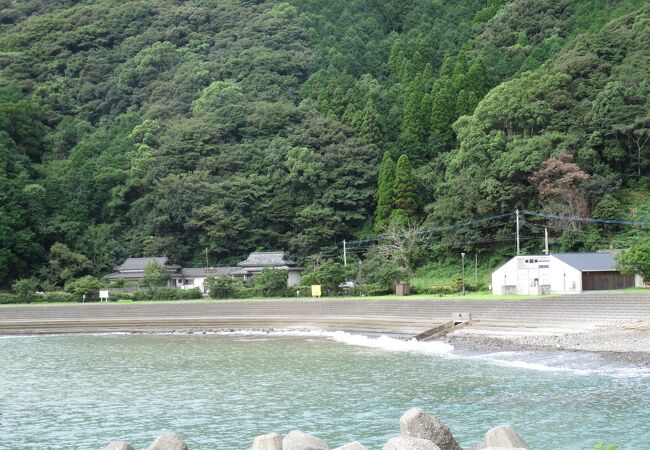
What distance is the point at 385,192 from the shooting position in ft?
178

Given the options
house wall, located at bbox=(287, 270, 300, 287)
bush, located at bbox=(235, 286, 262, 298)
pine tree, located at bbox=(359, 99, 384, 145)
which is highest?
pine tree, located at bbox=(359, 99, 384, 145)

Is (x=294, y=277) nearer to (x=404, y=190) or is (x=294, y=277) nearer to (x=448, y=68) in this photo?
(x=404, y=190)

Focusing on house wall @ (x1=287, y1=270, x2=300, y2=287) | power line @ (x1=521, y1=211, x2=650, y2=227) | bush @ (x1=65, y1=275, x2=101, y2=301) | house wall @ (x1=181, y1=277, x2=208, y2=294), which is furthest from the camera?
house wall @ (x1=181, y1=277, x2=208, y2=294)

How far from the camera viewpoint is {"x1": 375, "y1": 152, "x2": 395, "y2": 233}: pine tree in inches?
2121

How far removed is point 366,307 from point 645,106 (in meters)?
22.6

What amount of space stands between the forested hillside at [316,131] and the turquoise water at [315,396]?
23390 mm

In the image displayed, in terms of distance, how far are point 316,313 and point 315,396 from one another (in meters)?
20.6

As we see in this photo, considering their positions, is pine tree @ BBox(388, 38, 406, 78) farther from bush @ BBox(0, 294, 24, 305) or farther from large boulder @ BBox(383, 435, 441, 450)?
large boulder @ BBox(383, 435, 441, 450)

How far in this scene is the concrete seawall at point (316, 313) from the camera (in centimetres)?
2827

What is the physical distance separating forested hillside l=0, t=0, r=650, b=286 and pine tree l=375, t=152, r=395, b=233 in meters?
0.15

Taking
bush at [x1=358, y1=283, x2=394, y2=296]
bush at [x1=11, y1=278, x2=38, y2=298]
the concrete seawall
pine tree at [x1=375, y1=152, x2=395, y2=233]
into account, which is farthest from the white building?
bush at [x1=11, y1=278, x2=38, y2=298]

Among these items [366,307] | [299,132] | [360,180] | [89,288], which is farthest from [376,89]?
[366,307]

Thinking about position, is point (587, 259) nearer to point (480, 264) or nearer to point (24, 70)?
point (480, 264)

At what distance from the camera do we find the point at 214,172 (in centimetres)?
6178
